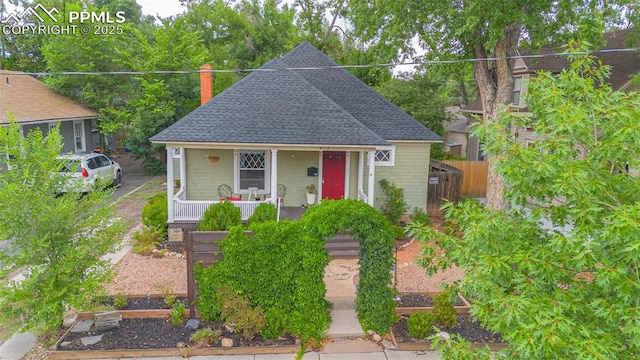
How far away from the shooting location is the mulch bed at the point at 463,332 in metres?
7.16

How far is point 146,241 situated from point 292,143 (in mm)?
4965

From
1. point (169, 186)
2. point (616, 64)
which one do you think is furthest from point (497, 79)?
point (169, 186)

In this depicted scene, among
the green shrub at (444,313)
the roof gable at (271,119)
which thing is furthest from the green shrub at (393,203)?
the green shrub at (444,313)

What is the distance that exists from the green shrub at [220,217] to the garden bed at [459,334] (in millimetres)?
5236

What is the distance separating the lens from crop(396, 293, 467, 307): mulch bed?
330 inches

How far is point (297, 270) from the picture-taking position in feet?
23.2

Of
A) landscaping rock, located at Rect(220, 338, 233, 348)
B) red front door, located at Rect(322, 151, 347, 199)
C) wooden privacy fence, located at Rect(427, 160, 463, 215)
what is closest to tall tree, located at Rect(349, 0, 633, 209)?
wooden privacy fence, located at Rect(427, 160, 463, 215)

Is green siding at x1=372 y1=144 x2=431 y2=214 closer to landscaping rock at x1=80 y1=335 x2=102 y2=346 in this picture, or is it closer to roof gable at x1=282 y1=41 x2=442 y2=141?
roof gable at x1=282 y1=41 x2=442 y2=141

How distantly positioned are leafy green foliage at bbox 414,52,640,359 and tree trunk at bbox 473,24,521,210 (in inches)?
355

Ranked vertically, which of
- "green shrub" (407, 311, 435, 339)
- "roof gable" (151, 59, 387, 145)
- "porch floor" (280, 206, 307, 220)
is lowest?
"green shrub" (407, 311, 435, 339)

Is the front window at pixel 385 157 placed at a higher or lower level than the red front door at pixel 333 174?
higher

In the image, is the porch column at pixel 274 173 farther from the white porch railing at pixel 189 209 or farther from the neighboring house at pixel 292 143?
the white porch railing at pixel 189 209

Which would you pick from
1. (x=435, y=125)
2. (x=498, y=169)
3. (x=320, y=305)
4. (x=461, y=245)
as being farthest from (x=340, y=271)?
(x=435, y=125)

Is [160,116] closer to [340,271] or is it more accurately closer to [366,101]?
[366,101]
